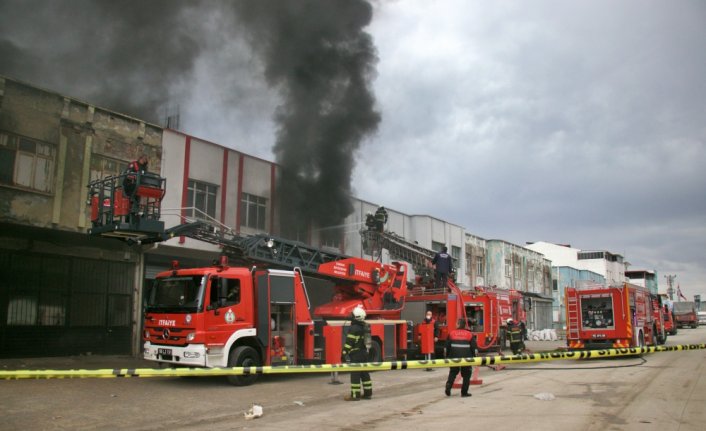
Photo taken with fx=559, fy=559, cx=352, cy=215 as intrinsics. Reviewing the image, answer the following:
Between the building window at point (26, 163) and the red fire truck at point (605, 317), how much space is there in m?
16.5

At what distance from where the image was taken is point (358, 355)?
952 centimetres

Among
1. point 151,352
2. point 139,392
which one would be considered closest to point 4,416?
point 139,392

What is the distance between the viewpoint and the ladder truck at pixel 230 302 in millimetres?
10812

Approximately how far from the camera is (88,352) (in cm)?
1673

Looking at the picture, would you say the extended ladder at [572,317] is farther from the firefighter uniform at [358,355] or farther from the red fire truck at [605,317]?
the firefighter uniform at [358,355]

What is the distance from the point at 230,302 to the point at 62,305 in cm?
795

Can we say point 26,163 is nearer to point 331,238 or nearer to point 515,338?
point 331,238

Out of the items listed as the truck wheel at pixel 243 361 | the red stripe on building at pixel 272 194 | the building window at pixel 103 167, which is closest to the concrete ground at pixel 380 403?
the truck wheel at pixel 243 361

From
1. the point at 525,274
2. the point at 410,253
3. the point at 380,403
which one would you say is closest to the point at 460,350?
the point at 380,403

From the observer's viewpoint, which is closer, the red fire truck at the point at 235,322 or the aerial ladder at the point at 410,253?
the red fire truck at the point at 235,322

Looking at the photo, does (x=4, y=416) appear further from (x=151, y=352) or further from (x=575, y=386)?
(x=575, y=386)

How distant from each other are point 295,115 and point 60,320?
10327 millimetres

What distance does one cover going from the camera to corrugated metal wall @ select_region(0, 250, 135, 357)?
15320 millimetres

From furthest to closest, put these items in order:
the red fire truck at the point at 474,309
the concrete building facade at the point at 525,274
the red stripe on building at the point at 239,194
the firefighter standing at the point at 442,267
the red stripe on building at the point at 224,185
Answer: the concrete building facade at the point at 525,274, the red stripe on building at the point at 239,194, the red stripe on building at the point at 224,185, the firefighter standing at the point at 442,267, the red fire truck at the point at 474,309
